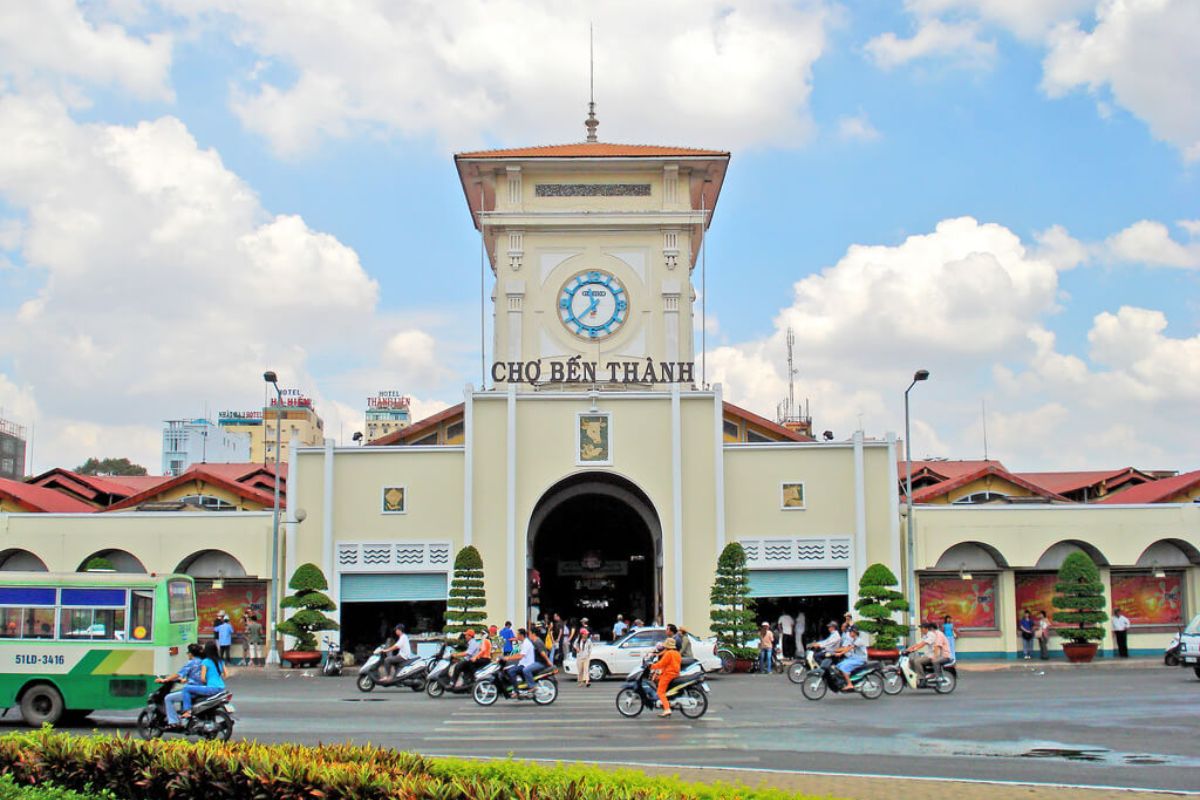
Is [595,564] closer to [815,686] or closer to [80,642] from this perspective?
[815,686]

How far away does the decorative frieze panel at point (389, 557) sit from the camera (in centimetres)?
3728

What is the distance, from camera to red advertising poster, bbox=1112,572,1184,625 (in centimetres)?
3941

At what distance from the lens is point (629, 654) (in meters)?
31.1

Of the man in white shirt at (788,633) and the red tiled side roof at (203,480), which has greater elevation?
the red tiled side roof at (203,480)

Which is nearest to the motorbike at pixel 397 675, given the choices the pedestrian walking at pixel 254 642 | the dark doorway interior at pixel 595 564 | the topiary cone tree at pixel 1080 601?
the pedestrian walking at pixel 254 642

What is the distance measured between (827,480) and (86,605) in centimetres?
2354

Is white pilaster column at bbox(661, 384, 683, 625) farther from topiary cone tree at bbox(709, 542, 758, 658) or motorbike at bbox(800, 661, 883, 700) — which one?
motorbike at bbox(800, 661, 883, 700)

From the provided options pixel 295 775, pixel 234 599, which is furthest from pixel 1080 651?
pixel 295 775

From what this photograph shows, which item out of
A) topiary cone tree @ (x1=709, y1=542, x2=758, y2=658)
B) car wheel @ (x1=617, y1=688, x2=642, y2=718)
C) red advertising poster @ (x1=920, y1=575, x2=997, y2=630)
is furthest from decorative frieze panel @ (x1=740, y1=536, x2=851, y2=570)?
car wheel @ (x1=617, y1=688, x2=642, y2=718)

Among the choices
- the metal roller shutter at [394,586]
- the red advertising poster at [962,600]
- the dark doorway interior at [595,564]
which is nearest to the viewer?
the metal roller shutter at [394,586]

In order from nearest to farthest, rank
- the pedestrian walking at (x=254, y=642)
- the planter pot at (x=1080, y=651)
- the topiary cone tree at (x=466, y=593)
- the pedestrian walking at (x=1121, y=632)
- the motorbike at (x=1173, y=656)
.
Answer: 1. the motorbike at (x=1173, y=656)
2. the topiary cone tree at (x=466, y=593)
3. the planter pot at (x=1080, y=651)
4. the pedestrian walking at (x=254, y=642)
5. the pedestrian walking at (x=1121, y=632)

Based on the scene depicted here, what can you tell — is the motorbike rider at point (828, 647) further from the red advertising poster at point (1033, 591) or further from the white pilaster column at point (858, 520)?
the red advertising poster at point (1033, 591)

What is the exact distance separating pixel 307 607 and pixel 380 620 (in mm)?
4443

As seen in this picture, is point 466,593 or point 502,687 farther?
point 466,593
